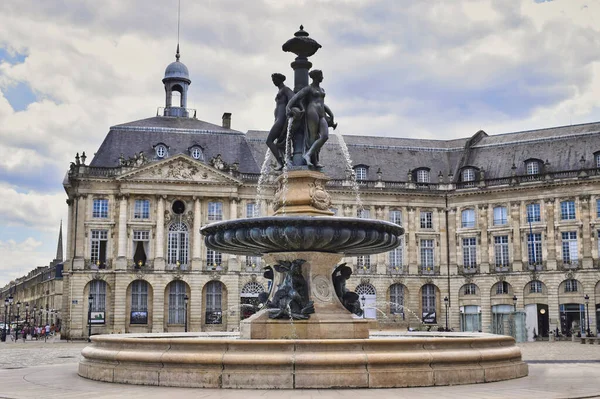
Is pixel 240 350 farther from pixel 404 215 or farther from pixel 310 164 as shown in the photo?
pixel 404 215

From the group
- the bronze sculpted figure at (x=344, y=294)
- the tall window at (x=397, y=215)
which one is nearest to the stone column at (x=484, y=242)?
the tall window at (x=397, y=215)

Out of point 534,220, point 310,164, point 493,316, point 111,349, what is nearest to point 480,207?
point 534,220

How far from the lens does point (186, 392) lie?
43.1ft

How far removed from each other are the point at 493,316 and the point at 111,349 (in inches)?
1994

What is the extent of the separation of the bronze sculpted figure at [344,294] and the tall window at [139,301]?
4325 centimetres

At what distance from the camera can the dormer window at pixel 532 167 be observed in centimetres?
6287

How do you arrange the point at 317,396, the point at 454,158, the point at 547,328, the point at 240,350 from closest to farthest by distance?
the point at 317,396 → the point at 240,350 → the point at 547,328 → the point at 454,158

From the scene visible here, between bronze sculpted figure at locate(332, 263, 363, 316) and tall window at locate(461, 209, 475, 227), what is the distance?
47.5m

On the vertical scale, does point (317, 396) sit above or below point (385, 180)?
below

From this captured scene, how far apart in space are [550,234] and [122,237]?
31.0 m

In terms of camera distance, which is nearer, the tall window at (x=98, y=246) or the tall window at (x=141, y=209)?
the tall window at (x=98, y=246)

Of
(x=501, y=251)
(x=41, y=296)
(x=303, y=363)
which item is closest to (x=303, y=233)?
(x=303, y=363)

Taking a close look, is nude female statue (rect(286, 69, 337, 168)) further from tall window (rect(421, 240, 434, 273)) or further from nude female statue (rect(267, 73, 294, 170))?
tall window (rect(421, 240, 434, 273))

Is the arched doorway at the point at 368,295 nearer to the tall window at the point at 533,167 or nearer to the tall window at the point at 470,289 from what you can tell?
the tall window at the point at 470,289
